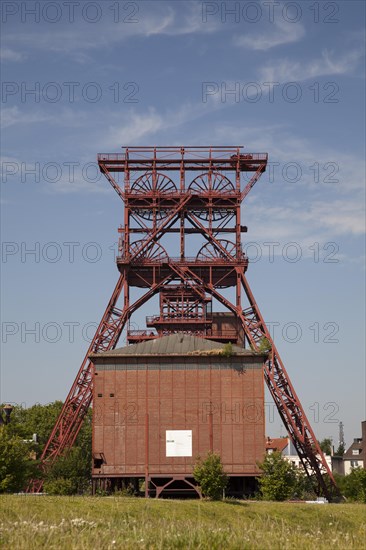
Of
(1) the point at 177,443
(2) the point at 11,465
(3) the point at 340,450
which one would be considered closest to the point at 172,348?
(1) the point at 177,443

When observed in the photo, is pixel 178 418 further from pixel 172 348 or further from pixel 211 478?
pixel 211 478

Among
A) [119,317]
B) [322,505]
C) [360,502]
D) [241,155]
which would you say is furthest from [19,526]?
[241,155]

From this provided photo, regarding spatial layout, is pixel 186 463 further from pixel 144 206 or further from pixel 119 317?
pixel 144 206

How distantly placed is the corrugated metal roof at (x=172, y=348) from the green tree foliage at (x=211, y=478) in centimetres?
880

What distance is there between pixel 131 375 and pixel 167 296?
42.8 ft

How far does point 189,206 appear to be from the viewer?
7244cm

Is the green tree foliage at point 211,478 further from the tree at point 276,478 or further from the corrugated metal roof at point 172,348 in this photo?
the corrugated metal roof at point 172,348

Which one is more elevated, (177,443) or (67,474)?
(177,443)

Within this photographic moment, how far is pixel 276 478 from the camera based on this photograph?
56594mm

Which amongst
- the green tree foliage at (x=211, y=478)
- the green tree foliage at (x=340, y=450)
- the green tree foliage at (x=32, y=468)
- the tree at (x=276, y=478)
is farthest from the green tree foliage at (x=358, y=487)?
the green tree foliage at (x=340, y=450)

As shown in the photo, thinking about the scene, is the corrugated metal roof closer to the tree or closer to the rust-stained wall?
the rust-stained wall

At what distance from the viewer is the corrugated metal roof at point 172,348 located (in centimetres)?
6012

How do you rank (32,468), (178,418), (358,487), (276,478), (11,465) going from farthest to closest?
(358,487)
(32,468)
(178,418)
(276,478)
(11,465)

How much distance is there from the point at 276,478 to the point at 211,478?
5.43 meters
